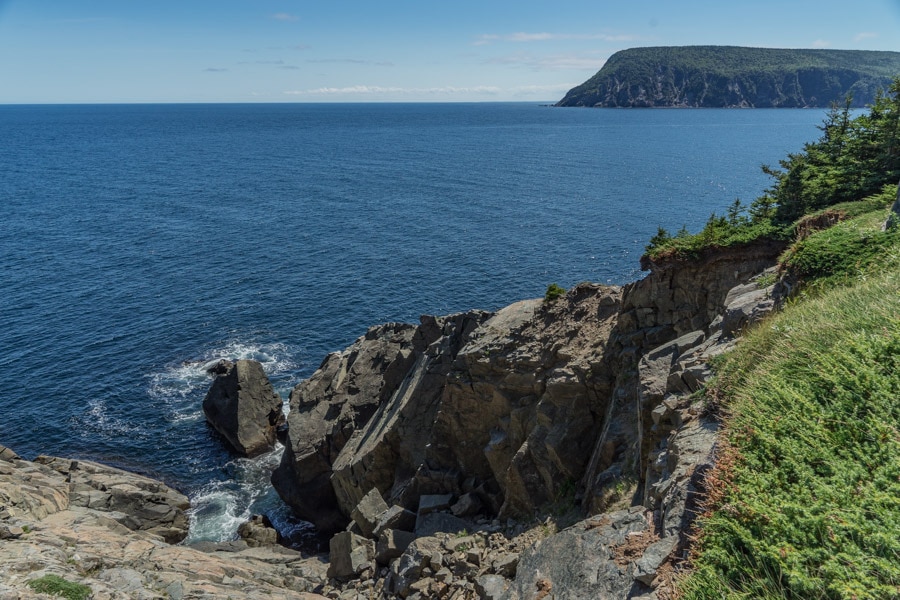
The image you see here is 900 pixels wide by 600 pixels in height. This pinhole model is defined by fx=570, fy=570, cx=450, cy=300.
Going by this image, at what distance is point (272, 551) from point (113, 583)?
15325 millimetres

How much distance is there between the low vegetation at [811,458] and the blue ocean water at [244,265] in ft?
123

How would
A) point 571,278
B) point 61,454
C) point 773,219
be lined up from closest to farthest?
1. point 773,219
2. point 61,454
3. point 571,278

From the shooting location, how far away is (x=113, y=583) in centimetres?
2180

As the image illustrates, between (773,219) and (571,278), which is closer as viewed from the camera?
(773,219)

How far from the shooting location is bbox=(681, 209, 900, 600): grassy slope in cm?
880

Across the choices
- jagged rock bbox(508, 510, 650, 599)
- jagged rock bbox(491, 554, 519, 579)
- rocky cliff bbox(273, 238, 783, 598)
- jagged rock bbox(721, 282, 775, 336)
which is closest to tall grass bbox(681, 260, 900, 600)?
rocky cliff bbox(273, 238, 783, 598)

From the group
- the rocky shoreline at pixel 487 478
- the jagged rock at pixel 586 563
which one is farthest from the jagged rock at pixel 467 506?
the jagged rock at pixel 586 563

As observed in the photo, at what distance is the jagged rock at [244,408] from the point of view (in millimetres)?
48875

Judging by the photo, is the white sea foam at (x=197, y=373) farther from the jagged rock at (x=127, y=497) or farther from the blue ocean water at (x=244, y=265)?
the jagged rock at (x=127, y=497)

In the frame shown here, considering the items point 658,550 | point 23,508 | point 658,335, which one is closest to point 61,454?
point 23,508

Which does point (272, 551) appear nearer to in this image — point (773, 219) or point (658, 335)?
point (658, 335)

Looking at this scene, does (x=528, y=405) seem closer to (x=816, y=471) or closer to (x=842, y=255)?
(x=842, y=255)

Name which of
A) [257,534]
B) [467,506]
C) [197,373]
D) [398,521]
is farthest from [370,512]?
[197,373]

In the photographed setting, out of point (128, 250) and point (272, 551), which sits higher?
point (128, 250)
